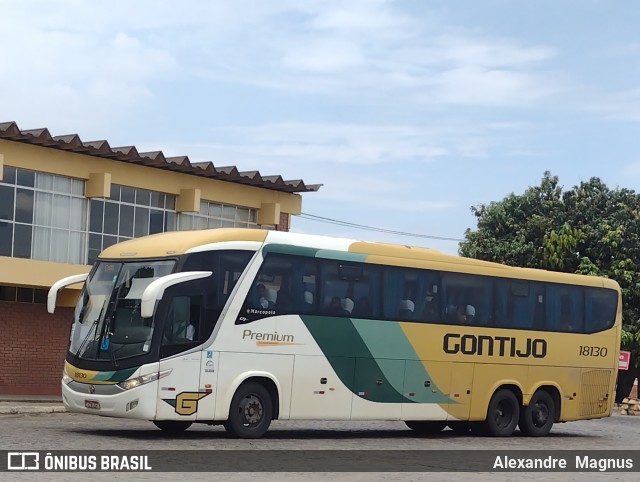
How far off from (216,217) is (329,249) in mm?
16628

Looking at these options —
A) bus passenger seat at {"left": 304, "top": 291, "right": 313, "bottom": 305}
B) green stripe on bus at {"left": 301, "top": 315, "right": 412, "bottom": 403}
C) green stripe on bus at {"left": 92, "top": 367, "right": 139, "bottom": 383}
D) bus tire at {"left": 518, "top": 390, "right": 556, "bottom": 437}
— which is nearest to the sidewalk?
green stripe on bus at {"left": 92, "top": 367, "right": 139, "bottom": 383}

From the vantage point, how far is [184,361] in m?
19.3

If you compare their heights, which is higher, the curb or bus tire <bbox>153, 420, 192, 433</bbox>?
bus tire <bbox>153, 420, 192, 433</bbox>

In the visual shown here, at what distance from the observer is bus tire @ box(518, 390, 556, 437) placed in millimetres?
25078

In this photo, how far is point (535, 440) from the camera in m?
24.1

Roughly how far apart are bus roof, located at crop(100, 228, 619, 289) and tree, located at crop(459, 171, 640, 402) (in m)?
25.9

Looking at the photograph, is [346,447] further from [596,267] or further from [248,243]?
[596,267]

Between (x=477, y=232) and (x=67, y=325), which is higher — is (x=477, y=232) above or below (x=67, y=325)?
above

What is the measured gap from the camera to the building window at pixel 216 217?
36.9 meters

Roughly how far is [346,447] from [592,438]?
8.29m

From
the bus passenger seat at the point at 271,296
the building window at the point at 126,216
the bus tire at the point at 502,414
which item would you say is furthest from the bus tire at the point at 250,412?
the building window at the point at 126,216

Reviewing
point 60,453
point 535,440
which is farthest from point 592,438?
point 60,453

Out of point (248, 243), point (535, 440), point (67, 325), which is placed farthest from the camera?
point (67, 325)

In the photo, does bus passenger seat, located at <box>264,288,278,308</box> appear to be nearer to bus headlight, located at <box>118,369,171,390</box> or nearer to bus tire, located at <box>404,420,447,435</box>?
bus headlight, located at <box>118,369,171,390</box>
